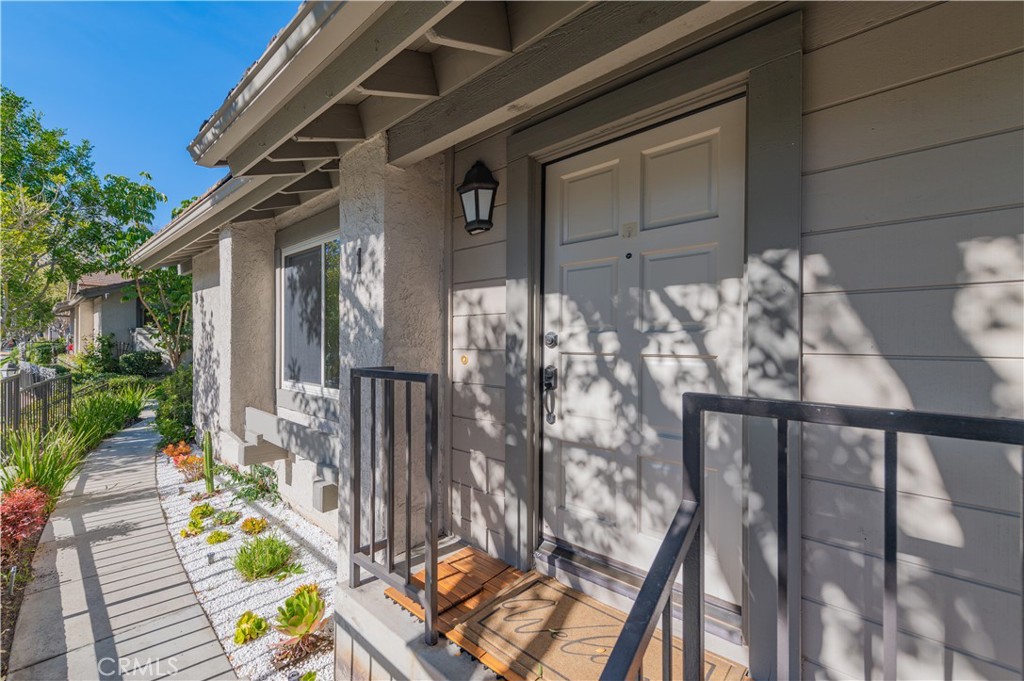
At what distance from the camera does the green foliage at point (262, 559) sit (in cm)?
308

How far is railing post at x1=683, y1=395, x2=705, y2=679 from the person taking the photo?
42.9 inches

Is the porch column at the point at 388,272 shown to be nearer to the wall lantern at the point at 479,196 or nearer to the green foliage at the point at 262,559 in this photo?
the wall lantern at the point at 479,196

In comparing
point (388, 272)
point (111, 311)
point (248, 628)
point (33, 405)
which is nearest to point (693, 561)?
point (388, 272)

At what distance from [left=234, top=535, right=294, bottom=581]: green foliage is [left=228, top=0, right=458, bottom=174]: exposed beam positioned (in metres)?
2.63

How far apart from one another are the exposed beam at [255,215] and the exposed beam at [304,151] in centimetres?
191

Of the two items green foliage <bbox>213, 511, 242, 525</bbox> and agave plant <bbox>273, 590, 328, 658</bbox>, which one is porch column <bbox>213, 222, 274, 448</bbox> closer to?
green foliage <bbox>213, 511, 242, 525</bbox>

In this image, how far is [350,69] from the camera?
1876 millimetres

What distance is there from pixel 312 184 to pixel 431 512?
9.38ft

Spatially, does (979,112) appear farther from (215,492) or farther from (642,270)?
(215,492)

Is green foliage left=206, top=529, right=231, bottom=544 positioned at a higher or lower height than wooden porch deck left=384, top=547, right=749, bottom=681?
lower

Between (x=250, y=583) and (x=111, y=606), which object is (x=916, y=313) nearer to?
(x=250, y=583)

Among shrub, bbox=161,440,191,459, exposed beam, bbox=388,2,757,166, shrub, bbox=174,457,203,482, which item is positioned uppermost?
exposed beam, bbox=388,2,757,166

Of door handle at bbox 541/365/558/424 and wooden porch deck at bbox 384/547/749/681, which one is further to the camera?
door handle at bbox 541/365/558/424

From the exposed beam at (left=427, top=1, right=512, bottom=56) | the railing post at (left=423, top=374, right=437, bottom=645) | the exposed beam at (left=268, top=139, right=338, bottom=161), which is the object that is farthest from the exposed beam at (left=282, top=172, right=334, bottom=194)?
the railing post at (left=423, top=374, right=437, bottom=645)
